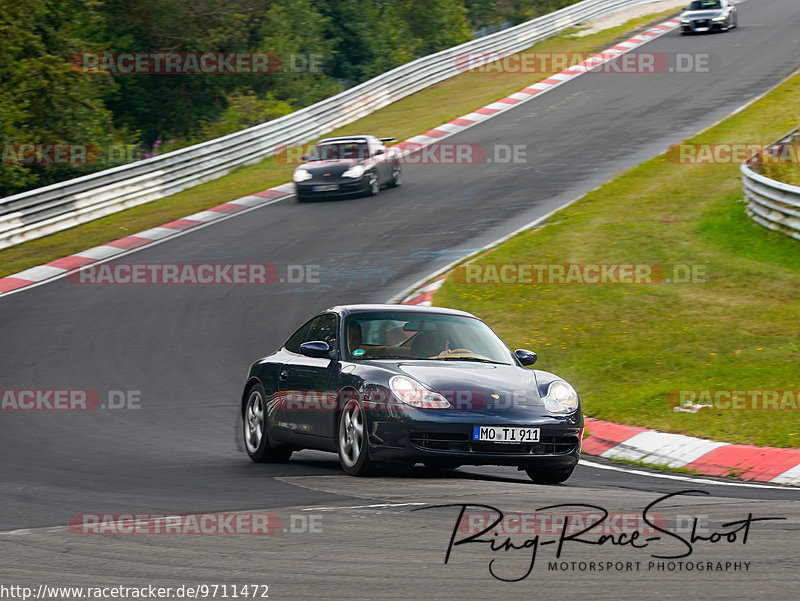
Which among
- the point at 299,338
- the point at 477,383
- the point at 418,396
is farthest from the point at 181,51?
the point at 418,396

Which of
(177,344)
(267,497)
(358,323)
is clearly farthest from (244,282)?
(267,497)

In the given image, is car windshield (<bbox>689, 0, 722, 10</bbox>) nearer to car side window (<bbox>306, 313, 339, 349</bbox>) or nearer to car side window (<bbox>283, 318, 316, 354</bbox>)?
car side window (<bbox>283, 318, 316, 354</bbox>)

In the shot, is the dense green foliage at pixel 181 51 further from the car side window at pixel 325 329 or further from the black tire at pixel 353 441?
the black tire at pixel 353 441

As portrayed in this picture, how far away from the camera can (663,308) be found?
15.9 metres

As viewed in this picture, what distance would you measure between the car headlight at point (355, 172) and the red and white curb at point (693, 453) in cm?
1552

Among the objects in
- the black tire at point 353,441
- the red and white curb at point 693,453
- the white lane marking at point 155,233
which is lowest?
the white lane marking at point 155,233

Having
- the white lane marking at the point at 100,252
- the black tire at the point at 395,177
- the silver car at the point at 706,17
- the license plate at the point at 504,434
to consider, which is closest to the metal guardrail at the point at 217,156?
the white lane marking at the point at 100,252

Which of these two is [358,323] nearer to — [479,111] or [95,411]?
[95,411]

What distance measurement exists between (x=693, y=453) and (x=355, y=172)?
1723 centimetres

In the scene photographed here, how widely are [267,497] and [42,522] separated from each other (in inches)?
57.3

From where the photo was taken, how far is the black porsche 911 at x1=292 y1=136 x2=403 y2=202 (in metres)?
26.6

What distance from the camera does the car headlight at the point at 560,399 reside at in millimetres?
8898

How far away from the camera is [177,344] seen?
1633cm

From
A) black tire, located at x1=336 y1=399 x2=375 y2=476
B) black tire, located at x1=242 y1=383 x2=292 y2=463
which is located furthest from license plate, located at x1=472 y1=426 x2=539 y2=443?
black tire, located at x1=242 y1=383 x2=292 y2=463
